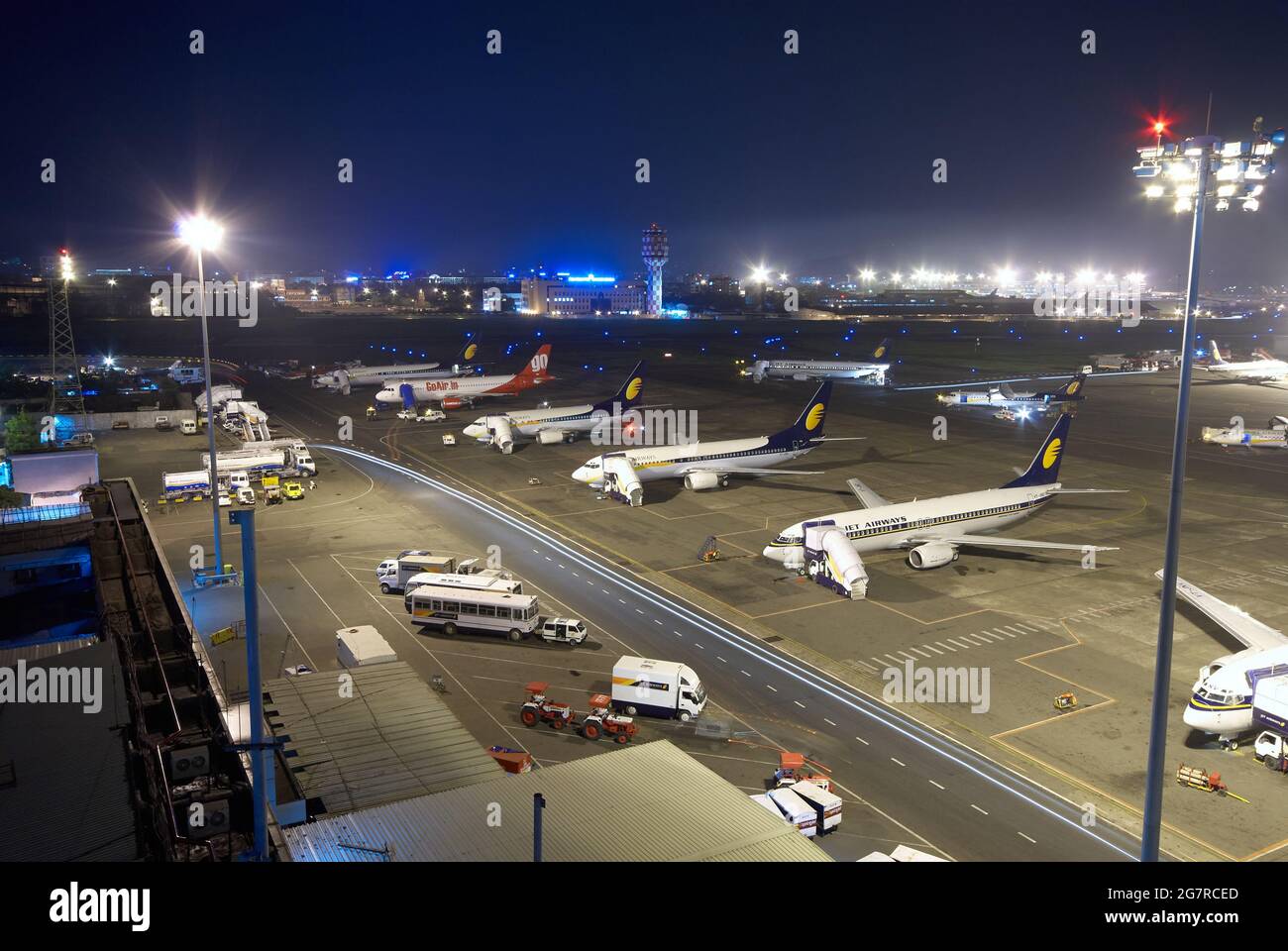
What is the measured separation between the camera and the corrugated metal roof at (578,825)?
20969 millimetres

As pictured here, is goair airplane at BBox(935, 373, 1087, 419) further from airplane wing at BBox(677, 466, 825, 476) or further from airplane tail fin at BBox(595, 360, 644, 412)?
airplane wing at BBox(677, 466, 825, 476)

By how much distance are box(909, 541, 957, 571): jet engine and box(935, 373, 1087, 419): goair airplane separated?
69588 millimetres

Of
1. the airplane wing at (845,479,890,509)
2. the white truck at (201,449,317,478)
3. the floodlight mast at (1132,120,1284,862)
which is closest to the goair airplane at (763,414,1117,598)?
the airplane wing at (845,479,890,509)

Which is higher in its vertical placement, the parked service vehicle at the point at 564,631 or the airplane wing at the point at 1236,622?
the airplane wing at the point at 1236,622

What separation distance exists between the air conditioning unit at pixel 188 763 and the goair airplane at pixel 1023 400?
10880 cm

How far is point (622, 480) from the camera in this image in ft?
231

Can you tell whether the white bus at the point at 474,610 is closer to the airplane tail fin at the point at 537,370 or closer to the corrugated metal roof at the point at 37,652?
the corrugated metal roof at the point at 37,652

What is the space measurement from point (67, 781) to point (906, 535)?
4361 cm

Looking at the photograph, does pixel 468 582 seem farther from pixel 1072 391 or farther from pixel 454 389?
pixel 1072 391

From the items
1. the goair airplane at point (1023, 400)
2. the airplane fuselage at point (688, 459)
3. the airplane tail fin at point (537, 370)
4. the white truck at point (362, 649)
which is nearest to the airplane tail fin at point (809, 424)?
the airplane fuselage at point (688, 459)

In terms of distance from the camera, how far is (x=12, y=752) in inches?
1040

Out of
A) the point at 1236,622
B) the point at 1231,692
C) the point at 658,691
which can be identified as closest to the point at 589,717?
the point at 658,691

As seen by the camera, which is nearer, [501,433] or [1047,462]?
[1047,462]
